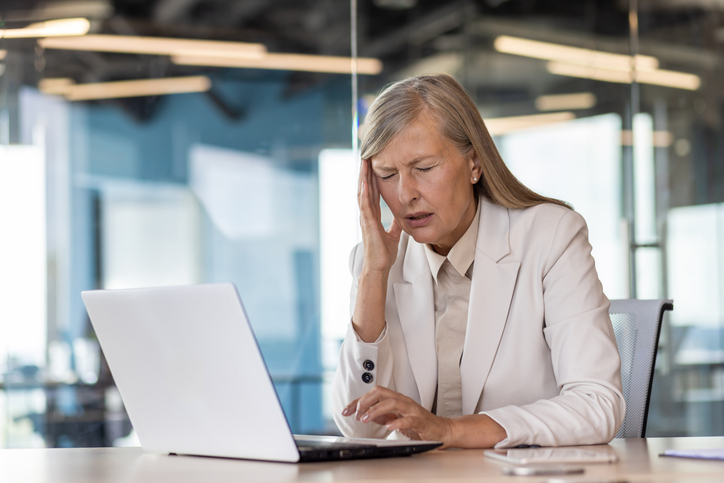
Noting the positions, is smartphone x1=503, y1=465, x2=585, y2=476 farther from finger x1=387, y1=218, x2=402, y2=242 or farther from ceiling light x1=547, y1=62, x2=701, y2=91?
ceiling light x1=547, y1=62, x2=701, y2=91

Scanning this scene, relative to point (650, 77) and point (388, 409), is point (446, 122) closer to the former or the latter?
point (388, 409)

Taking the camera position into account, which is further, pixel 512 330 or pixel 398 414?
pixel 512 330

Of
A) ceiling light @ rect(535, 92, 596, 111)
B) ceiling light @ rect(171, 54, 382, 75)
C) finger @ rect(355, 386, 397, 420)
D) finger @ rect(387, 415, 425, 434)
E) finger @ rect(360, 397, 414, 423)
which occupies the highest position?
ceiling light @ rect(171, 54, 382, 75)

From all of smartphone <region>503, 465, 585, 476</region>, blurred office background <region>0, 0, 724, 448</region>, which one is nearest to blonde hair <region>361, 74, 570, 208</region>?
smartphone <region>503, 465, 585, 476</region>

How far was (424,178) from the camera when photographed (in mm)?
1704

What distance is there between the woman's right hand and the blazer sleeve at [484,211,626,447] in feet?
1.21

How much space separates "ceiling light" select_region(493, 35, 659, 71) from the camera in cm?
441

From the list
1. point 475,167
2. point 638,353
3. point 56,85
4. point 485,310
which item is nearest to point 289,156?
point 56,85

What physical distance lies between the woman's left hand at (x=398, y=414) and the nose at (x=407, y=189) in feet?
1.88

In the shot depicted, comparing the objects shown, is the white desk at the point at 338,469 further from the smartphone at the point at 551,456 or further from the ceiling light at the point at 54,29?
the ceiling light at the point at 54,29

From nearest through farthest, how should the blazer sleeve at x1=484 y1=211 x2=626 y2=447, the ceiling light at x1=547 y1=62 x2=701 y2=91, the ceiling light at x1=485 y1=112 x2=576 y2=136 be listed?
the blazer sleeve at x1=484 y1=211 x2=626 y2=447, the ceiling light at x1=547 y1=62 x2=701 y2=91, the ceiling light at x1=485 y1=112 x2=576 y2=136

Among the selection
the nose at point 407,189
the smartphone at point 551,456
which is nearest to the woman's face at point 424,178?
the nose at point 407,189

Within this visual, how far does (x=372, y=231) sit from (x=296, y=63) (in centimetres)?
264

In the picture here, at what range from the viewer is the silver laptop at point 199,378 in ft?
3.34
